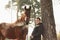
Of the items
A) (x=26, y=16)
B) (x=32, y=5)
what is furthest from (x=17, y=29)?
(x=32, y=5)

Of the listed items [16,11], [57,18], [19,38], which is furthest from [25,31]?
[57,18]

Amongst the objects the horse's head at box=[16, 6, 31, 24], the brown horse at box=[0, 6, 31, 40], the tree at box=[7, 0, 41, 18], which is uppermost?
the tree at box=[7, 0, 41, 18]

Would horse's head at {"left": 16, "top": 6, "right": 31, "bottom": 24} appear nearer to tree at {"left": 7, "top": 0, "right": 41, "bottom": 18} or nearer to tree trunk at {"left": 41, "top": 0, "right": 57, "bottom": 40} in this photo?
tree at {"left": 7, "top": 0, "right": 41, "bottom": 18}

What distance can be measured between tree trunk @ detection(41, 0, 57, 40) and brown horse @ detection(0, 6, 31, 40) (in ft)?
0.50

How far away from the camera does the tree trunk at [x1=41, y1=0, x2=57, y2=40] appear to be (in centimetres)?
189

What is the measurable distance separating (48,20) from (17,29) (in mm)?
315

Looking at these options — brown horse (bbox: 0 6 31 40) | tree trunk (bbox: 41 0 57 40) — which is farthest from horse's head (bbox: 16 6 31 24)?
tree trunk (bbox: 41 0 57 40)

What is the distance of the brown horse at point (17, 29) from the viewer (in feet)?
6.02

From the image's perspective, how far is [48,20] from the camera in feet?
6.22

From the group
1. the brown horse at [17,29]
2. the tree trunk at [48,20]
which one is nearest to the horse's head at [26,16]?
the brown horse at [17,29]

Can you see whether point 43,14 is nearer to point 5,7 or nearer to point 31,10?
point 31,10

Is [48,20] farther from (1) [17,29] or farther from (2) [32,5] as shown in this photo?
(1) [17,29]

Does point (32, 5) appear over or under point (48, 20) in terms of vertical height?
over

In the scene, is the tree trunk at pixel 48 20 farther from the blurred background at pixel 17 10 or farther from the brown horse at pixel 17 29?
the brown horse at pixel 17 29
